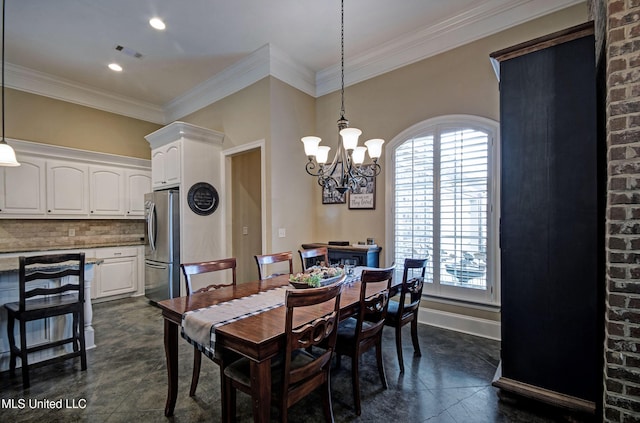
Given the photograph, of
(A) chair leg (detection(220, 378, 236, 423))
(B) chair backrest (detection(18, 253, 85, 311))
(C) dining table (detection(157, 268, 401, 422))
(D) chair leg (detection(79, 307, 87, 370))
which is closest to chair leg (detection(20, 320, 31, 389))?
(B) chair backrest (detection(18, 253, 85, 311))

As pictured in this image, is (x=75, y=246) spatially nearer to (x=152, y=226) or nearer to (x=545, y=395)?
(x=152, y=226)

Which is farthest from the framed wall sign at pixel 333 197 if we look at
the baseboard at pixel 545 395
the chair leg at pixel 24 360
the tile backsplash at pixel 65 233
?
the tile backsplash at pixel 65 233

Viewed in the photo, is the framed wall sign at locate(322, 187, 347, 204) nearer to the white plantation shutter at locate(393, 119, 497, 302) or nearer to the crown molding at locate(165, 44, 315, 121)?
the white plantation shutter at locate(393, 119, 497, 302)

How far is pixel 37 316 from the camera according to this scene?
2396 millimetres

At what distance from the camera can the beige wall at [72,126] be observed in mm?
4363

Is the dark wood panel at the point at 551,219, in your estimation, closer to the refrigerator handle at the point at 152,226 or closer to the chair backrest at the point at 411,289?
the chair backrest at the point at 411,289

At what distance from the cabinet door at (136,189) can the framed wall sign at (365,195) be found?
3.85 m

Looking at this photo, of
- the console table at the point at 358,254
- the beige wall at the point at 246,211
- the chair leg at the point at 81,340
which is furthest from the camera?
the beige wall at the point at 246,211

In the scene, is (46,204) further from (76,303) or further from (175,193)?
(76,303)

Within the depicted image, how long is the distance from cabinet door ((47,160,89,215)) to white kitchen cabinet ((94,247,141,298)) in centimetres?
76

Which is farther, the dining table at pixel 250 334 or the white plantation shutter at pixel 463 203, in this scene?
the white plantation shutter at pixel 463 203

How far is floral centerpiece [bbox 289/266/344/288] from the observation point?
217cm

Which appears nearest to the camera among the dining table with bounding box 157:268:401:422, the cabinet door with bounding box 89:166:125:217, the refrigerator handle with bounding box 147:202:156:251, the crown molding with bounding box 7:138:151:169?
the dining table with bounding box 157:268:401:422

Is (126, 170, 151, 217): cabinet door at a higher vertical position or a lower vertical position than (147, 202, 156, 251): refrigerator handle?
higher
